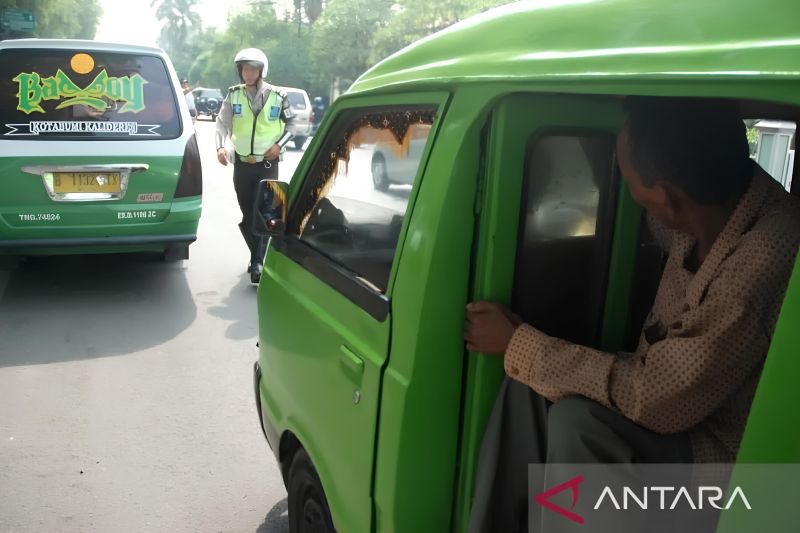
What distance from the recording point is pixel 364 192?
244cm

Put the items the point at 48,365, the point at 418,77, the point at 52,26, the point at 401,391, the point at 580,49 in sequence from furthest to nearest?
the point at 52,26 < the point at 48,365 < the point at 418,77 < the point at 401,391 < the point at 580,49

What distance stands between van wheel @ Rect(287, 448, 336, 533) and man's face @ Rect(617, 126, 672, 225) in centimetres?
124

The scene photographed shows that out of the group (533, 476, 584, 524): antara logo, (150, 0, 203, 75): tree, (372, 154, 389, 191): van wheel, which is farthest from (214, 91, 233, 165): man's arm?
(150, 0, 203, 75): tree

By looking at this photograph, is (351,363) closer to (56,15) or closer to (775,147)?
(775,147)

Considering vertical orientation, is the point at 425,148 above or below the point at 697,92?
below

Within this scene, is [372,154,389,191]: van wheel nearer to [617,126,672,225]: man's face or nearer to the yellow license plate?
[617,126,672,225]: man's face

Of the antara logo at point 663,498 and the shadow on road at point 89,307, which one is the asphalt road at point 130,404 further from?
the antara logo at point 663,498

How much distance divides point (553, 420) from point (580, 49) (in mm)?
739

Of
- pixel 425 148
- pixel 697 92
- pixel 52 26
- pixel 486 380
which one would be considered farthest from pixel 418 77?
pixel 52 26

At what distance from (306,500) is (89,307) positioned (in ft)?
13.1

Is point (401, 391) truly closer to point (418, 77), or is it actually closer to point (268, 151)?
point (418, 77)

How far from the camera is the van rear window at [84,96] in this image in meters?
5.76

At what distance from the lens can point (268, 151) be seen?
21.6 feet

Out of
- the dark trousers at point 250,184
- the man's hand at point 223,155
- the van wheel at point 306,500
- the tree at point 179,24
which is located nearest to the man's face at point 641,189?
the van wheel at point 306,500
